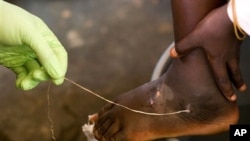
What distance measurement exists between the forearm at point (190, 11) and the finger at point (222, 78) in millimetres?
80

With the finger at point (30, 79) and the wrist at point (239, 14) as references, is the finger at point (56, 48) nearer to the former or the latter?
the finger at point (30, 79)

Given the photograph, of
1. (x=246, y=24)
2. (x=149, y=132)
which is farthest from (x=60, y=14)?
(x=246, y=24)

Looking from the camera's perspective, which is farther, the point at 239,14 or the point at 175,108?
the point at 175,108

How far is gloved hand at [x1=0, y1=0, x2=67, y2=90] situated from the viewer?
74cm

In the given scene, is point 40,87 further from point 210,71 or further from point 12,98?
point 210,71

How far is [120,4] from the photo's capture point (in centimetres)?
138

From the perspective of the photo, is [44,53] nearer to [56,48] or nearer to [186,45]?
[56,48]

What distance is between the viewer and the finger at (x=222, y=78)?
2.86ft

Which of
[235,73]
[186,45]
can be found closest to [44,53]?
[186,45]

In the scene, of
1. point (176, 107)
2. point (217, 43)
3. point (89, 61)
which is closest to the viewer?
point (217, 43)

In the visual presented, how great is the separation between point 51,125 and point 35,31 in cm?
46

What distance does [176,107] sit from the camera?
0.98 metres

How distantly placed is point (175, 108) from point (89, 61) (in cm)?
38

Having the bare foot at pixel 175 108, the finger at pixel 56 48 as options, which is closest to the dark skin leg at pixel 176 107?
the bare foot at pixel 175 108
